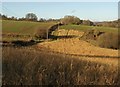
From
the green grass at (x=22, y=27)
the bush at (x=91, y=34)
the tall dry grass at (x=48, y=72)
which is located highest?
the tall dry grass at (x=48, y=72)

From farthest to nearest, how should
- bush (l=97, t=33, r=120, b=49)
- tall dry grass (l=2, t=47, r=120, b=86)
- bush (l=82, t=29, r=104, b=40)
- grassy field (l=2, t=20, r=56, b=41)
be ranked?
grassy field (l=2, t=20, r=56, b=41) < bush (l=82, t=29, r=104, b=40) < bush (l=97, t=33, r=120, b=49) < tall dry grass (l=2, t=47, r=120, b=86)

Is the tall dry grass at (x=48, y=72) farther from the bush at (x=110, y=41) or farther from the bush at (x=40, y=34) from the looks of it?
the bush at (x=40, y=34)

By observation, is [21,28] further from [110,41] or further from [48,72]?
[48,72]

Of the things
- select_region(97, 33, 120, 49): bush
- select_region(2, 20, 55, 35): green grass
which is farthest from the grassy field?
select_region(97, 33, 120, 49): bush

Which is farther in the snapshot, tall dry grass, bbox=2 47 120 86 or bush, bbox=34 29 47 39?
bush, bbox=34 29 47 39

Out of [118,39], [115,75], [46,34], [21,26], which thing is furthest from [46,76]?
[21,26]

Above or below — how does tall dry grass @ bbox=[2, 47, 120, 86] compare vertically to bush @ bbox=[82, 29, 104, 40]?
above

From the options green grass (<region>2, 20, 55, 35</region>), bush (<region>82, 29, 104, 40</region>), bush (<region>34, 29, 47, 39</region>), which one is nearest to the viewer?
bush (<region>82, 29, 104, 40</region>)

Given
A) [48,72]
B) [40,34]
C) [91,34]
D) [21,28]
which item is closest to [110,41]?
[91,34]

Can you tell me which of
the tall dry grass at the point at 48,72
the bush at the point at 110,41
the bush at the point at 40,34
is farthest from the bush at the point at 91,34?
the tall dry grass at the point at 48,72

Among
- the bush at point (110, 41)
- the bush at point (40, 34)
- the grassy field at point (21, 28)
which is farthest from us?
the bush at point (40, 34)

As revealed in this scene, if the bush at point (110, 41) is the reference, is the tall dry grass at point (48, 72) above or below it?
above

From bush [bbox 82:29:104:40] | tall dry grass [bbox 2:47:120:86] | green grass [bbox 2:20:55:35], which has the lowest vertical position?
bush [bbox 82:29:104:40]

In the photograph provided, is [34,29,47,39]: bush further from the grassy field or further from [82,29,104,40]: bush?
[82,29,104,40]: bush
